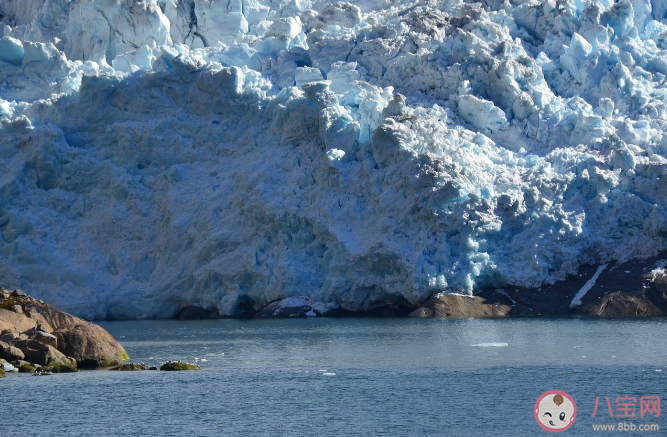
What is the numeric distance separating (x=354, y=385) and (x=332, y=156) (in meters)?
22.3

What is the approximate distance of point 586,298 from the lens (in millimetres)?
48906

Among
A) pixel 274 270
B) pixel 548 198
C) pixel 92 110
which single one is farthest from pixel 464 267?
pixel 92 110

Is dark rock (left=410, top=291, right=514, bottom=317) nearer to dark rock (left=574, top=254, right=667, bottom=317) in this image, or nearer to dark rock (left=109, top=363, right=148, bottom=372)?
dark rock (left=574, top=254, right=667, bottom=317)

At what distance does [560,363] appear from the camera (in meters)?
31.9

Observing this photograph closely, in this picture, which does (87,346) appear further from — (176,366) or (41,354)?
(176,366)

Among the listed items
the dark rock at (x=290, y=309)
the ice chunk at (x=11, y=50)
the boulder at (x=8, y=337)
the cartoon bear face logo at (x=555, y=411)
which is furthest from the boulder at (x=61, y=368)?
the ice chunk at (x=11, y=50)

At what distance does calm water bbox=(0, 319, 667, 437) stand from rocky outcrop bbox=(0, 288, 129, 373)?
1.32 metres

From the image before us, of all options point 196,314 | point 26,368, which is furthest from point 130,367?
point 196,314

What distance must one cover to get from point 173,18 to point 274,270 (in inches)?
721

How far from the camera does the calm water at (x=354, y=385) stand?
24.3m

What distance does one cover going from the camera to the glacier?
49031 mm

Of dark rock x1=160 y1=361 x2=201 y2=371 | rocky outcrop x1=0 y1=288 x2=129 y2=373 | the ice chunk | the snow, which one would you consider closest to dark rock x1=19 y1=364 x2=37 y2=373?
rocky outcrop x1=0 y1=288 x2=129 y2=373

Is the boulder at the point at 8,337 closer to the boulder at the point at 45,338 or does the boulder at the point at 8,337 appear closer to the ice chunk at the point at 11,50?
the boulder at the point at 45,338

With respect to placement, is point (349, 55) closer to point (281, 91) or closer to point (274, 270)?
point (281, 91)
